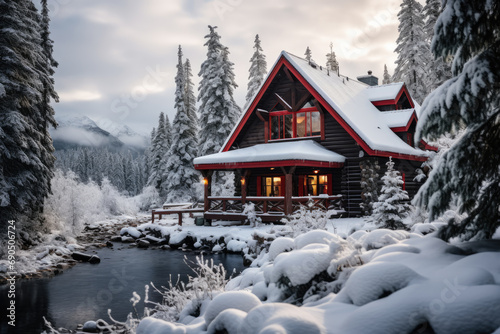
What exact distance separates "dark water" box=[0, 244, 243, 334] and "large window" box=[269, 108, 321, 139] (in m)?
8.34

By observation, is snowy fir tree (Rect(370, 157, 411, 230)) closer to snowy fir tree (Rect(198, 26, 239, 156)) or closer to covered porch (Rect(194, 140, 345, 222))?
covered porch (Rect(194, 140, 345, 222))

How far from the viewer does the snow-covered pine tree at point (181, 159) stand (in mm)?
35906

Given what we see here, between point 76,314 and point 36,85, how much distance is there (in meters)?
11.5

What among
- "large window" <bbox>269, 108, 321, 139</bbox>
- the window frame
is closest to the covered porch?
the window frame

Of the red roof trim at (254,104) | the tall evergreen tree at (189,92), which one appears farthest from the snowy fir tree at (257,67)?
the red roof trim at (254,104)

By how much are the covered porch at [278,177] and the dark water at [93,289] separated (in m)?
3.53

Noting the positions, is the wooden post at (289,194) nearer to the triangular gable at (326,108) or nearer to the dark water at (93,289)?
the dark water at (93,289)

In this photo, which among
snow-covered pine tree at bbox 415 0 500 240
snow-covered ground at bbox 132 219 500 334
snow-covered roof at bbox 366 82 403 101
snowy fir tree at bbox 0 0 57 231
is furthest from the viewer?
snow-covered roof at bbox 366 82 403 101

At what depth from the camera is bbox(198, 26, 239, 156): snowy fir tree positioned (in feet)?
105

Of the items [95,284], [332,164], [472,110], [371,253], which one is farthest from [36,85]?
[472,110]

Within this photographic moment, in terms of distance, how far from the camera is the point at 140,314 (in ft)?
33.5

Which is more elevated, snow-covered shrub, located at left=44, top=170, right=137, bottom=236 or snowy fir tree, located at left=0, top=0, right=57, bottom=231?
snowy fir tree, located at left=0, top=0, right=57, bottom=231

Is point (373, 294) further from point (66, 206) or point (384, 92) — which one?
point (384, 92)

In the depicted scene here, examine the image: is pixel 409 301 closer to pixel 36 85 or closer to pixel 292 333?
pixel 292 333
